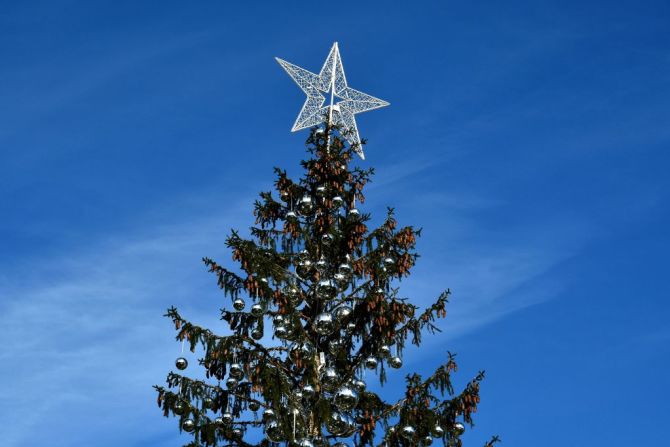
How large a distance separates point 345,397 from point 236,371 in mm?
3033

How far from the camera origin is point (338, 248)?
70.3ft

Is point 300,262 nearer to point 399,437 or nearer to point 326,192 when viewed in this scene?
point 326,192

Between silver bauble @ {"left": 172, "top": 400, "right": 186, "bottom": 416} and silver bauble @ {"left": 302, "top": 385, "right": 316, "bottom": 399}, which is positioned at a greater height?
silver bauble @ {"left": 172, "top": 400, "right": 186, "bottom": 416}

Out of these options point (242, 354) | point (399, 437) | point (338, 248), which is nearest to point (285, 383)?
point (242, 354)

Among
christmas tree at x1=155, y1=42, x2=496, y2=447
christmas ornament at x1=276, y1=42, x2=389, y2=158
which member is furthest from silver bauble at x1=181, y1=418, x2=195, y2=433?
christmas ornament at x1=276, y1=42, x2=389, y2=158

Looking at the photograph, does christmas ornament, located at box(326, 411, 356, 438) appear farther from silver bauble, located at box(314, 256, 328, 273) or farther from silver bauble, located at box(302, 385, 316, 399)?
silver bauble, located at box(314, 256, 328, 273)

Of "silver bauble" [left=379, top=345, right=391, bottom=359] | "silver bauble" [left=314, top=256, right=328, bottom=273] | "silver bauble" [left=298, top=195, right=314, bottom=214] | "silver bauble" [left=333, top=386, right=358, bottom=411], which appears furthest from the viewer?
"silver bauble" [left=298, top=195, right=314, bottom=214]

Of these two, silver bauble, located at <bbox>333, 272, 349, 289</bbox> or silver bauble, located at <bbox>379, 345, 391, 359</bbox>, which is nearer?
silver bauble, located at <bbox>379, 345, 391, 359</bbox>

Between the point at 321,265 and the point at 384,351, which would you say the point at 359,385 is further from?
the point at 321,265

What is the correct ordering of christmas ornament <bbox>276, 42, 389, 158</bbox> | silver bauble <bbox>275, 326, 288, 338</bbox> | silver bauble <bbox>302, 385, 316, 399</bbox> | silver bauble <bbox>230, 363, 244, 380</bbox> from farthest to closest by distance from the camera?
1. christmas ornament <bbox>276, 42, 389, 158</bbox>
2. silver bauble <bbox>230, 363, 244, 380</bbox>
3. silver bauble <bbox>275, 326, 288, 338</bbox>
4. silver bauble <bbox>302, 385, 316, 399</bbox>

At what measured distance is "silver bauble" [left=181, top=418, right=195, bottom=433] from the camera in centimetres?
1833

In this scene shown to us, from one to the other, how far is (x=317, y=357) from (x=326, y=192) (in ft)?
14.1

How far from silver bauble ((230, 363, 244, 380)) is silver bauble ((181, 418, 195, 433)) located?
4.82 ft

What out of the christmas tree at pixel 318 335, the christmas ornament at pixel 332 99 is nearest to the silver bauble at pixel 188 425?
the christmas tree at pixel 318 335
